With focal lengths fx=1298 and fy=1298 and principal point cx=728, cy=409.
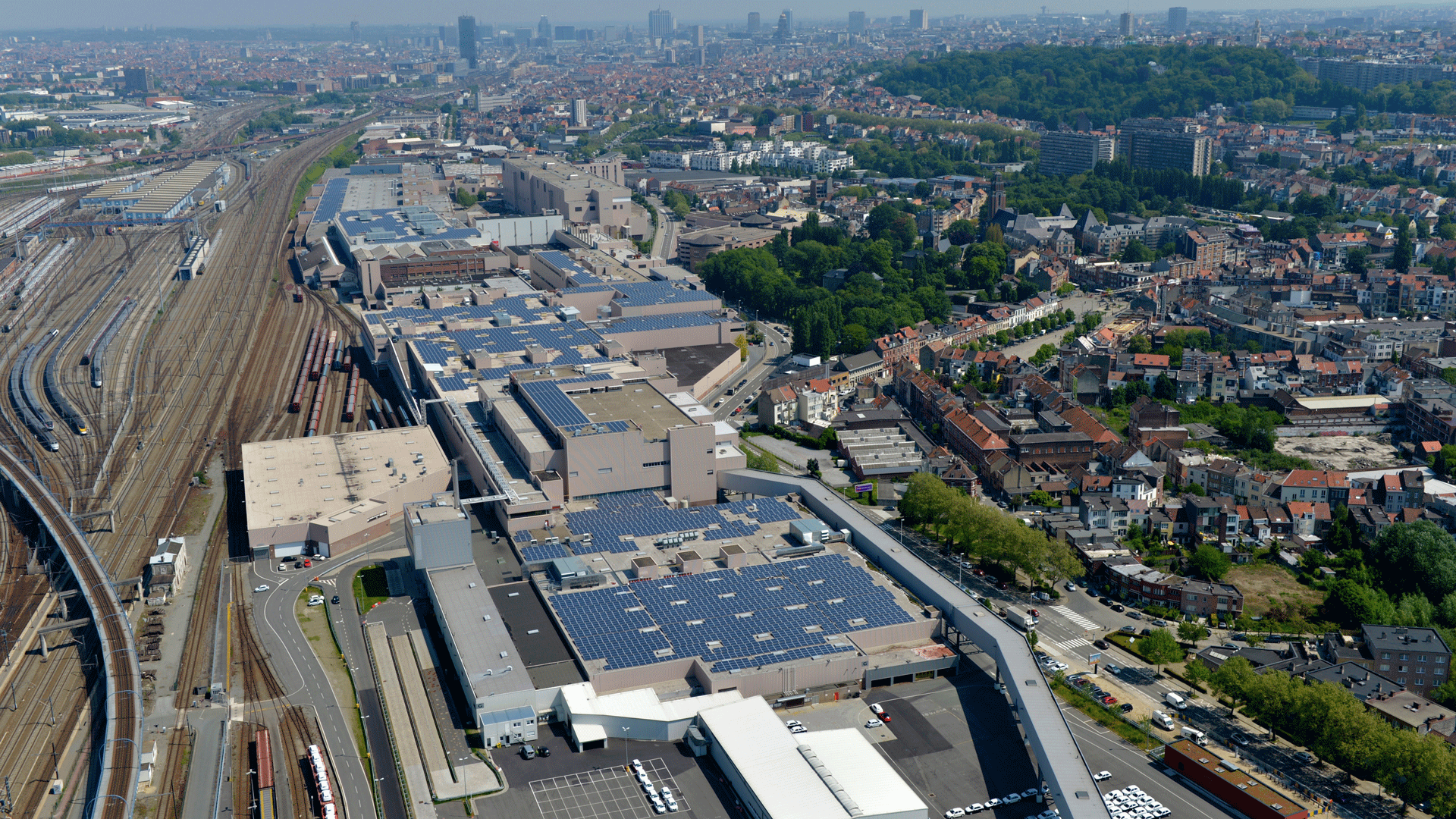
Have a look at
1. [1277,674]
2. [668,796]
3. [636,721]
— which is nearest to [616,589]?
[636,721]

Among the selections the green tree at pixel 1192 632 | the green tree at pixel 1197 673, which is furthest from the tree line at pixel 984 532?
the green tree at pixel 1197 673

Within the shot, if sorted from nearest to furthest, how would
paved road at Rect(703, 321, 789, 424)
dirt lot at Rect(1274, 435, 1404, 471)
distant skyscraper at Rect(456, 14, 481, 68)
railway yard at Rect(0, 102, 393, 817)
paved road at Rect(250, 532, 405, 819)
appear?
1. paved road at Rect(250, 532, 405, 819)
2. railway yard at Rect(0, 102, 393, 817)
3. dirt lot at Rect(1274, 435, 1404, 471)
4. paved road at Rect(703, 321, 789, 424)
5. distant skyscraper at Rect(456, 14, 481, 68)

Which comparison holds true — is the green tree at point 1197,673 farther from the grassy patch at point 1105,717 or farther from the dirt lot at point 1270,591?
the dirt lot at point 1270,591

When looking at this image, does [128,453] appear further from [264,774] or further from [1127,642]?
[1127,642]

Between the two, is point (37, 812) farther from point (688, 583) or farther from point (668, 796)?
point (688, 583)

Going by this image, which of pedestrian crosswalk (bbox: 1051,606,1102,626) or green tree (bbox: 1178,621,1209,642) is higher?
green tree (bbox: 1178,621,1209,642)

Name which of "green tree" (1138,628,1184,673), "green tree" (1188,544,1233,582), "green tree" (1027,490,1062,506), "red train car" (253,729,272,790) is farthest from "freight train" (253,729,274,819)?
"green tree" (1188,544,1233,582)

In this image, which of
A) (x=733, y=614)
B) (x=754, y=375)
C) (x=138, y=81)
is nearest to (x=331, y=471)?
(x=733, y=614)

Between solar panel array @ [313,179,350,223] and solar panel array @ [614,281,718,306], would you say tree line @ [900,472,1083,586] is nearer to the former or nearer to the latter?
solar panel array @ [614,281,718,306]
